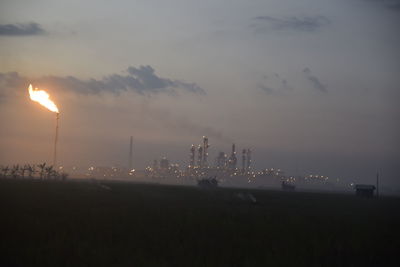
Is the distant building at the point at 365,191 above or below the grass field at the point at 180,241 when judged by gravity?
above

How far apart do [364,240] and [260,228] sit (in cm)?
692

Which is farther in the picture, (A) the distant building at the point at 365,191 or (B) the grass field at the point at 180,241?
(A) the distant building at the point at 365,191

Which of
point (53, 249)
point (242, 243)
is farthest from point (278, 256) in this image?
point (53, 249)

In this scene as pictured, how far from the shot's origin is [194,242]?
92.3ft

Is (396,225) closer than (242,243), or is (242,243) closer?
(242,243)

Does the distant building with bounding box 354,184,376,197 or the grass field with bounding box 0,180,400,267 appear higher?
the distant building with bounding box 354,184,376,197

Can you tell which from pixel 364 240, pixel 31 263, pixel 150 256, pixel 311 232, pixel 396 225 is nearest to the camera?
pixel 31 263

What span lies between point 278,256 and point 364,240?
935 cm

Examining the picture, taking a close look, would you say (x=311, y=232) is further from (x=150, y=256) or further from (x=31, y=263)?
(x=31, y=263)

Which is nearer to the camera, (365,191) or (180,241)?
(180,241)

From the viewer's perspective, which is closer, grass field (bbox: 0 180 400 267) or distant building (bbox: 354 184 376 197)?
grass field (bbox: 0 180 400 267)

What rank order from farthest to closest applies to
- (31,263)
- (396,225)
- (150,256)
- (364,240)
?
(396,225)
(364,240)
(150,256)
(31,263)

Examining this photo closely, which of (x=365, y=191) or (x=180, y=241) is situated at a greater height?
(x=365, y=191)

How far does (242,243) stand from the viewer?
2844 centimetres
